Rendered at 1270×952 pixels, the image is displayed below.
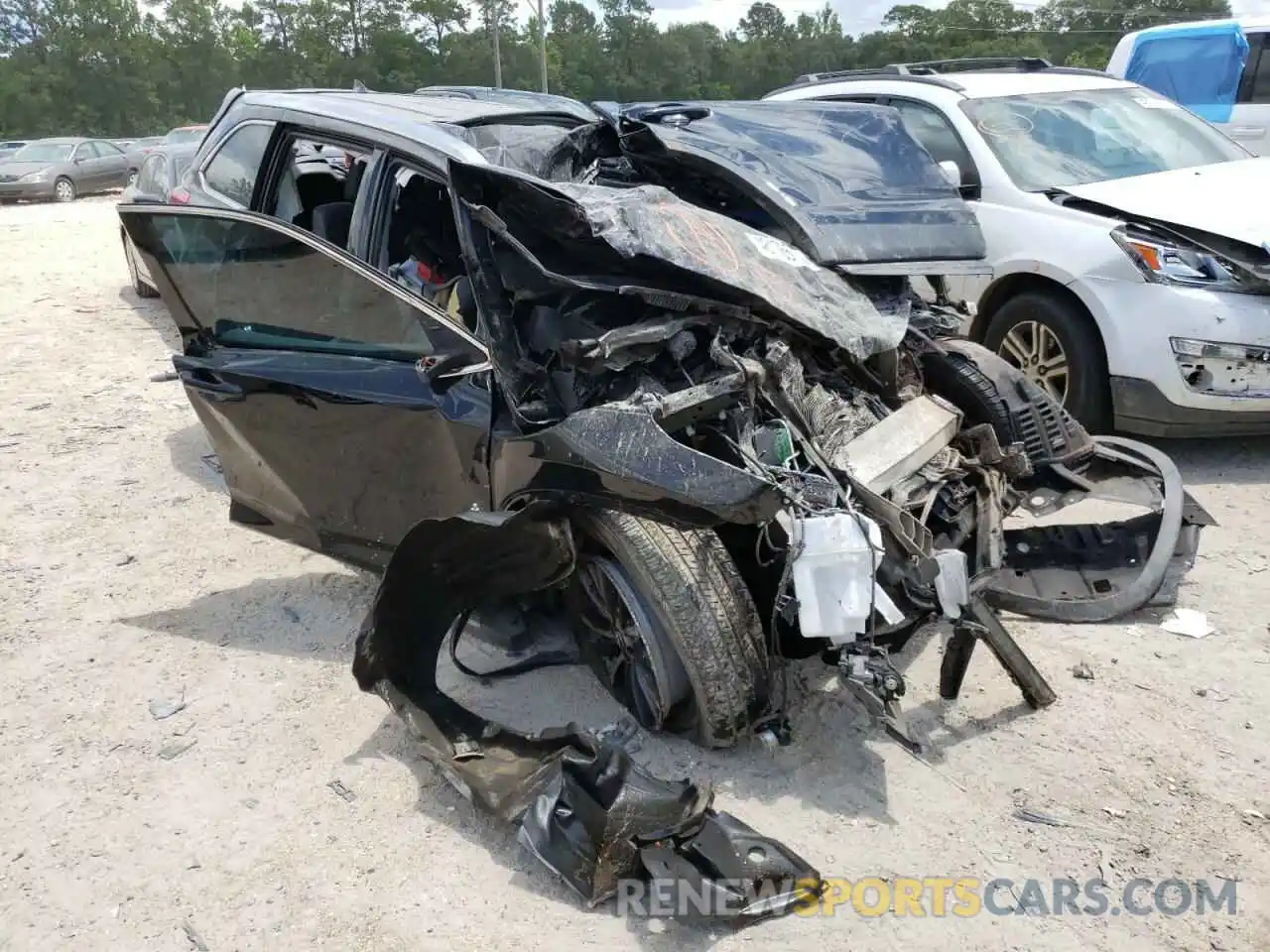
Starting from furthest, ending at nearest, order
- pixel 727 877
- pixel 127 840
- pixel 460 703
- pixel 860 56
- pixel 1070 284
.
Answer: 1. pixel 860 56
2. pixel 1070 284
3. pixel 460 703
4. pixel 127 840
5. pixel 727 877

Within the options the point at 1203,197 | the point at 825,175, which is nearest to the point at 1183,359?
the point at 1203,197

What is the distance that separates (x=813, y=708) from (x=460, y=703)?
1129 millimetres

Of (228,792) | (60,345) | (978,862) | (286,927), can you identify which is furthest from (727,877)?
(60,345)

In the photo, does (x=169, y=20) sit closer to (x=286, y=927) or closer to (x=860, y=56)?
(x=860, y=56)

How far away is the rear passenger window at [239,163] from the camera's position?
4109 millimetres

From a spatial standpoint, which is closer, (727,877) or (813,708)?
(727,877)

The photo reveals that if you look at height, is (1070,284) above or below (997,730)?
above

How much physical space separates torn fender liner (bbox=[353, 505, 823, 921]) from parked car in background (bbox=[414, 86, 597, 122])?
2329 millimetres

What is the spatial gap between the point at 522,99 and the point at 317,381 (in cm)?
208

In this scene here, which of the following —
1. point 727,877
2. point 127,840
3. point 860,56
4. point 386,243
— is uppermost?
point 860,56

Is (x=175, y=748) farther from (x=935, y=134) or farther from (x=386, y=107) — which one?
(x=935, y=134)

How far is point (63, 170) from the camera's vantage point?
21391mm

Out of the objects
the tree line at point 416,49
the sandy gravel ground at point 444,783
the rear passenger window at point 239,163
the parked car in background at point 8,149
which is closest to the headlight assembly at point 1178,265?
the sandy gravel ground at point 444,783

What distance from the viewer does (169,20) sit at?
5344cm
